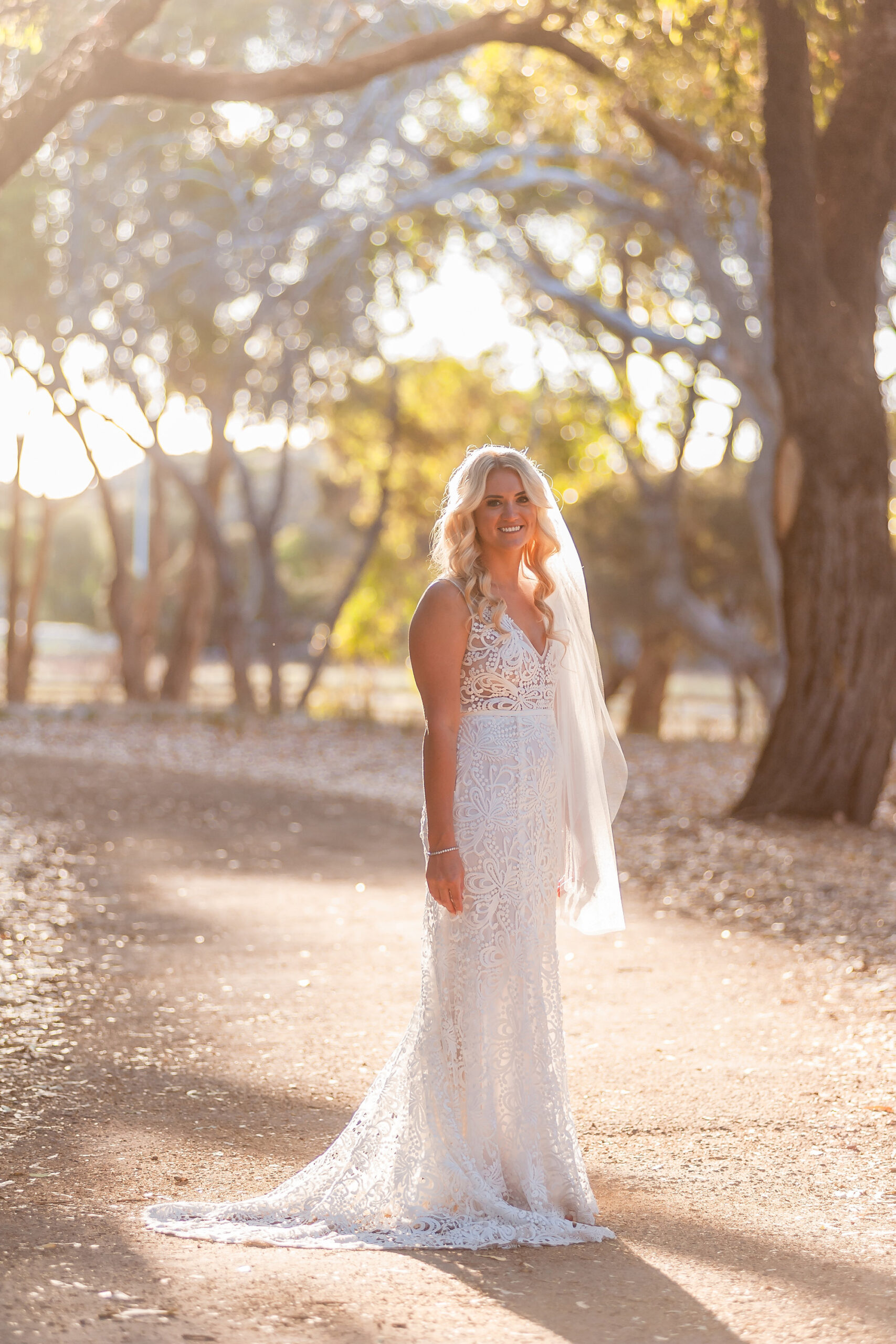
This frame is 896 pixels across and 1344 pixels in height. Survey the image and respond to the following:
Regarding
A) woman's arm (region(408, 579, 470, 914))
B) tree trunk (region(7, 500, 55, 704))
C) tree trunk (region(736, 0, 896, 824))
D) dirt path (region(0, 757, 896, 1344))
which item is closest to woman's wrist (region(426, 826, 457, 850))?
woman's arm (region(408, 579, 470, 914))

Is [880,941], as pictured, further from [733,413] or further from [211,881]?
[733,413]

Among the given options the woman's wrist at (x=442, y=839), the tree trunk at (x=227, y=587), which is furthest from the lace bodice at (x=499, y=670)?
the tree trunk at (x=227, y=587)

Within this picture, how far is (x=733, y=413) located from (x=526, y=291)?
353 cm

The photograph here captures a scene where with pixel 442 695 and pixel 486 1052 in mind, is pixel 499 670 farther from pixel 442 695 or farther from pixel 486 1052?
pixel 486 1052

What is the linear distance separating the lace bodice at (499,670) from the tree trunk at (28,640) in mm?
24397

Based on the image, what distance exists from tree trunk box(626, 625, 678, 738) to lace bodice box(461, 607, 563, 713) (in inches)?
882

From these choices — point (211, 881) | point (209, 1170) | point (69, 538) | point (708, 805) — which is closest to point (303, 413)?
point (708, 805)

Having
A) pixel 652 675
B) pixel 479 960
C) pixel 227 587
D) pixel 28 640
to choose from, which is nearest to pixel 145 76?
pixel 479 960

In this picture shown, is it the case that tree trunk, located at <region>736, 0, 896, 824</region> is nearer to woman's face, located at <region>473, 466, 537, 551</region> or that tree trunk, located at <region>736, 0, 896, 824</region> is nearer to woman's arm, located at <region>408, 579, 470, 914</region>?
woman's face, located at <region>473, 466, 537, 551</region>

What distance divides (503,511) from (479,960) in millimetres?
1178

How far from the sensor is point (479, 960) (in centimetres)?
393

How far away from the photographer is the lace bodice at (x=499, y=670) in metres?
3.93

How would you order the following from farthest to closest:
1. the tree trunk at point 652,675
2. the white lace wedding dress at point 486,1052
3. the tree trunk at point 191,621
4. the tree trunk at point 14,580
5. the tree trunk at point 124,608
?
the tree trunk at point 14,580 → the tree trunk at point 652,675 → the tree trunk at point 191,621 → the tree trunk at point 124,608 → the white lace wedding dress at point 486,1052

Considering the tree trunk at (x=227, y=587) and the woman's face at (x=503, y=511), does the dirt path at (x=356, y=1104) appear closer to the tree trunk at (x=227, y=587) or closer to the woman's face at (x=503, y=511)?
the woman's face at (x=503, y=511)
